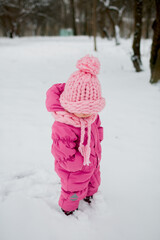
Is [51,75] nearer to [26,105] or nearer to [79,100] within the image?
[26,105]

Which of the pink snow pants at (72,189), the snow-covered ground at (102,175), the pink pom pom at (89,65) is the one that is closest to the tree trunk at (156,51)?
the snow-covered ground at (102,175)

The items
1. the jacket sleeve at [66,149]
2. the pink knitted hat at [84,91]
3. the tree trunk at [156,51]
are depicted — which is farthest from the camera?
the tree trunk at [156,51]

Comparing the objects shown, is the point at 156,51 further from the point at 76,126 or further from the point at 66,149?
the point at 66,149

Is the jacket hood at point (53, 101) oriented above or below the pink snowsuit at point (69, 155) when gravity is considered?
above

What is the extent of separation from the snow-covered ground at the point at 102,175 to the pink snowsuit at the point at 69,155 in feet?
0.82

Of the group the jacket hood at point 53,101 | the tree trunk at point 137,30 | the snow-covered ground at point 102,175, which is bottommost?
the snow-covered ground at point 102,175

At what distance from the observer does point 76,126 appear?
115cm

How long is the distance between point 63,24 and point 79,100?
28562mm

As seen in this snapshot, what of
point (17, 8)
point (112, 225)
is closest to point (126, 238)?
point (112, 225)

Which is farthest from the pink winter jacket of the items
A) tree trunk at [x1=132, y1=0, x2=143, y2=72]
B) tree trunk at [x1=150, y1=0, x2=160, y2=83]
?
tree trunk at [x1=132, y1=0, x2=143, y2=72]

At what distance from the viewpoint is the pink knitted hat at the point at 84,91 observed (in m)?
1.04

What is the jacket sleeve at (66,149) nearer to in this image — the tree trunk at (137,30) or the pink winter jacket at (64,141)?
the pink winter jacket at (64,141)

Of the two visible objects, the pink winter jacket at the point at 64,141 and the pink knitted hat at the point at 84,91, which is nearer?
the pink knitted hat at the point at 84,91

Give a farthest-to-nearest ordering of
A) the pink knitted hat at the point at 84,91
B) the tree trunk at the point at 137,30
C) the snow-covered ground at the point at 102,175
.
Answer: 1. the tree trunk at the point at 137,30
2. the snow-covered ground at the point at 102,175
3. the pink knitted hat at the point at 84,91
